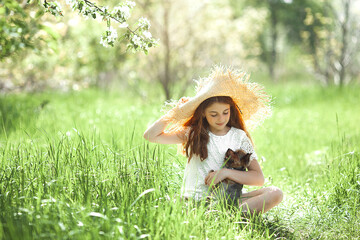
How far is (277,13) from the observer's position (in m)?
24.5

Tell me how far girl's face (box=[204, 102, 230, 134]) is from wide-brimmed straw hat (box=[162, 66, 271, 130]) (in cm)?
8

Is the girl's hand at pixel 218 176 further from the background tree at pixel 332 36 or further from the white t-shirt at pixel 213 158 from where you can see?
the background tree at pixel 332 36

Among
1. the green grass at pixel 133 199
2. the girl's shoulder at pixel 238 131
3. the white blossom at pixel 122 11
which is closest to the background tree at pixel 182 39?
the green grass at pixel 133 199

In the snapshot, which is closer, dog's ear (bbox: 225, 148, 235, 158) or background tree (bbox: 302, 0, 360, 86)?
dog's ear (bbox: 225, 148, 235, 158)

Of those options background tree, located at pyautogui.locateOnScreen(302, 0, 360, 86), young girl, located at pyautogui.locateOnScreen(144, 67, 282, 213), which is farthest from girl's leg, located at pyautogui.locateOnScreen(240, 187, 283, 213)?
background tree, located at pyautogui.locateOnScreen(302, 0, 360, 86)

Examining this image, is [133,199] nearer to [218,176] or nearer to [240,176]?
[218,176]

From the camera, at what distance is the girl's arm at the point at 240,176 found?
312 cm

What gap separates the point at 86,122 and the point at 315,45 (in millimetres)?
14558

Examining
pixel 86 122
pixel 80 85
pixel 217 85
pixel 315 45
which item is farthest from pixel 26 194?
pixel 315 45

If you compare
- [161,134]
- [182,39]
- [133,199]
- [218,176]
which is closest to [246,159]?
[218,176]

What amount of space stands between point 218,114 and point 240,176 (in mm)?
489

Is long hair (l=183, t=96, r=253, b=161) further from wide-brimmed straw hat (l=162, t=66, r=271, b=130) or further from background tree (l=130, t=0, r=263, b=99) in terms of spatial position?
background tree (l=130, t=0, r=263, b=99)

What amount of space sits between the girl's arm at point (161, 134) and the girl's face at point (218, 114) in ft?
1.02

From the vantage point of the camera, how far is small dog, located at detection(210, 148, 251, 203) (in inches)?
124
